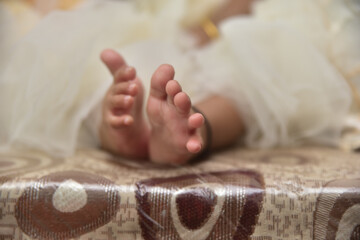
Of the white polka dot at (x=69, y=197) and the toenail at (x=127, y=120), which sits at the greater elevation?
the toenail at (x=127, y=120)

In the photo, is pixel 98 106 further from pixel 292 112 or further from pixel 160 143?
pixel 292 112

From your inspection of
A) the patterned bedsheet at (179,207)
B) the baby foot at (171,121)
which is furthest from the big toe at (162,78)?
the patterned bedsheet at (179,207)

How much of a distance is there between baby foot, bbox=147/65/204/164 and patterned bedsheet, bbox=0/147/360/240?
48mm

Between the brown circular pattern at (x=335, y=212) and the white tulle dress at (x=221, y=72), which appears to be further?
the white tulle dress at (x=221, y=72)

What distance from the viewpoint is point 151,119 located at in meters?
0.41

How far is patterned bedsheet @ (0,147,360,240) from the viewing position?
323mm

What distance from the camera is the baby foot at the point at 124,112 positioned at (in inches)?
16.0

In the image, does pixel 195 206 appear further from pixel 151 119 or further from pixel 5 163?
pixel 5 163

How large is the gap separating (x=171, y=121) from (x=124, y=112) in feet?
0.25

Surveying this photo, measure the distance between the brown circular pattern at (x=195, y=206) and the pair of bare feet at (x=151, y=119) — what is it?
0.04 m

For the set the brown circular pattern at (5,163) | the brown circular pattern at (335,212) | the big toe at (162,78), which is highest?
the big toe at (162,78)

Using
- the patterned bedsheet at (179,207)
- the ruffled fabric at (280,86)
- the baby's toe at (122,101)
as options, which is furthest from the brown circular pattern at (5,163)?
the ruffled fabric at (280,86)

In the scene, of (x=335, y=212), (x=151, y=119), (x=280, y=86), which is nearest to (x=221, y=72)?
(x=280, y=86)

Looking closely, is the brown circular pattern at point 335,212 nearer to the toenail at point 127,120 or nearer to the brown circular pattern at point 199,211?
the brown circular pattern at point 199,211
